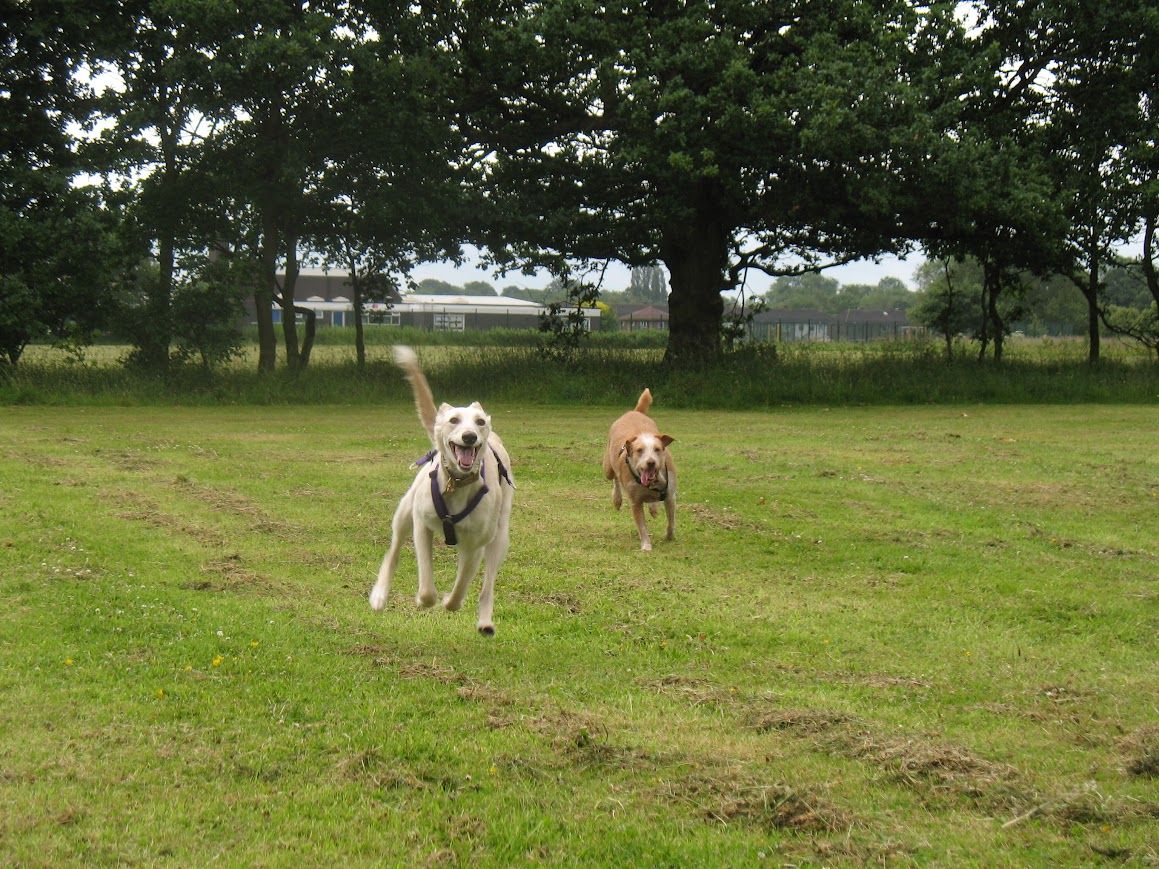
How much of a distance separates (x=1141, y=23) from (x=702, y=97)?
936 centimetres

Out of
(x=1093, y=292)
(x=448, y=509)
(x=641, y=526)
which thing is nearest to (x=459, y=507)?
(x=448, y=509)

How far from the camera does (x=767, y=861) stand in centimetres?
484

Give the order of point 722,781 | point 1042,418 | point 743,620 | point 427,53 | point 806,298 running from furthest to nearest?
point 806,298
point 427,53
point 1042,418
point 743,620
point 722,781

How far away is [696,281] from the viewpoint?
30281mm

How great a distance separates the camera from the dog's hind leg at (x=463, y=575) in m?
7.64

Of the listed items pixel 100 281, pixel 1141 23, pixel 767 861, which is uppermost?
pixel 1141 23

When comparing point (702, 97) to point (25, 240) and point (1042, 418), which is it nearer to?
point (1042, 418)

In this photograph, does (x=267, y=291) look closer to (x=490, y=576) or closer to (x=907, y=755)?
(x=490, y=576)

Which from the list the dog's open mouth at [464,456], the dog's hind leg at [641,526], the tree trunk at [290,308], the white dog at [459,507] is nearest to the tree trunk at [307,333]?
the tree trunk at [290,308]

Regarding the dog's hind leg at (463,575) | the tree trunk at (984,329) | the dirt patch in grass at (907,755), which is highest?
the tree trunk at (984,329)

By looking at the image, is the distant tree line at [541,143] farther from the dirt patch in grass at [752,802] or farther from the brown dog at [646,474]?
the dirt patch in grass at [752,802]

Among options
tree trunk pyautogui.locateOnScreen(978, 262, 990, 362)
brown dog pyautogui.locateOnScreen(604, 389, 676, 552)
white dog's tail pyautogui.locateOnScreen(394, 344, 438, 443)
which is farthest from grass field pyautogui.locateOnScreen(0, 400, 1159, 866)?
tree trunk pyautogui.locateOnScreen(978, 262, 990, 362)

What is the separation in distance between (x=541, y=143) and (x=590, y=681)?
23433 millimetres

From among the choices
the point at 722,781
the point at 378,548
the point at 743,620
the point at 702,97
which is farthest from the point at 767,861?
the point at 702,97
